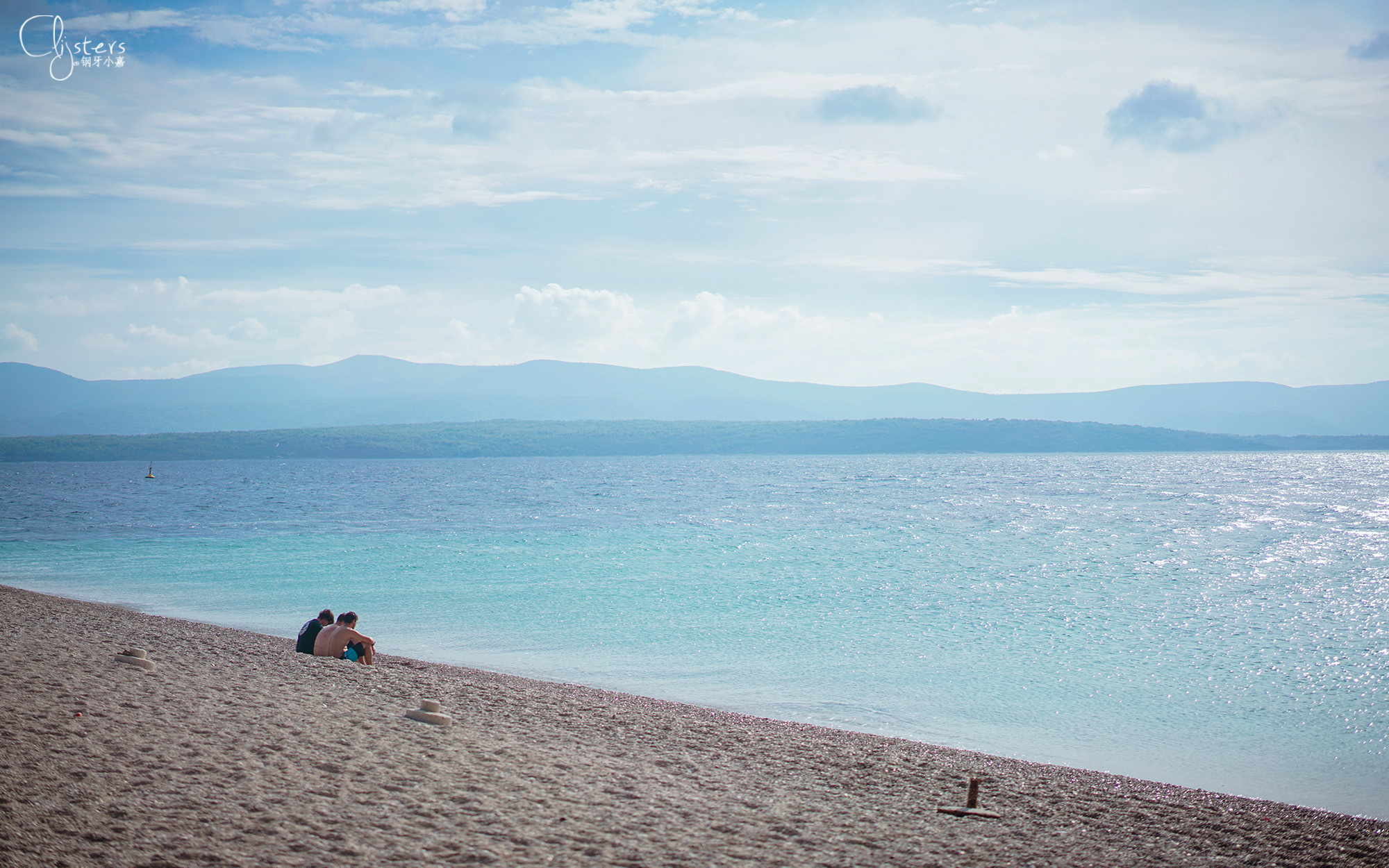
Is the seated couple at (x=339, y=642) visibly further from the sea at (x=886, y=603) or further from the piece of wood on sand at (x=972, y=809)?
the piece of wood on sand at (x=972, y=809)

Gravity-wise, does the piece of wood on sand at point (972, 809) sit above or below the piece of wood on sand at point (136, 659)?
above

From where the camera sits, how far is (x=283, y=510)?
5675cm

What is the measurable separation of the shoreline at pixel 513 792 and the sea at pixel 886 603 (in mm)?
2949

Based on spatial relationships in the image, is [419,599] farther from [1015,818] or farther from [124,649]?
[1015,818]

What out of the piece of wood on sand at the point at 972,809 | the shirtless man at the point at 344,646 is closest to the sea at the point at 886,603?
the shirtless man at the point at 344,646

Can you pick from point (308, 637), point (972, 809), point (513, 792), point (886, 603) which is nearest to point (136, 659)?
point (308, 637)

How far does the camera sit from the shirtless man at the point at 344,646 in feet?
45.2

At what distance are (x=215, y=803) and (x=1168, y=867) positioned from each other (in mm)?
6889

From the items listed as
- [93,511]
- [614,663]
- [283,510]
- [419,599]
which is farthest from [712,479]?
[614,663]

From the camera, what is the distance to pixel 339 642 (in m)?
13.9

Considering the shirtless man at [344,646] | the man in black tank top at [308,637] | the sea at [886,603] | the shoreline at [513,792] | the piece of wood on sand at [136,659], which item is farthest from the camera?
the man in black tank top at [308,637]

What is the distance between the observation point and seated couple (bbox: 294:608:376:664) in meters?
13.8

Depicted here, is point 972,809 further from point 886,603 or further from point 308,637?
point 886,603

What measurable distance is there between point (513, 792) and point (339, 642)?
755 cm
